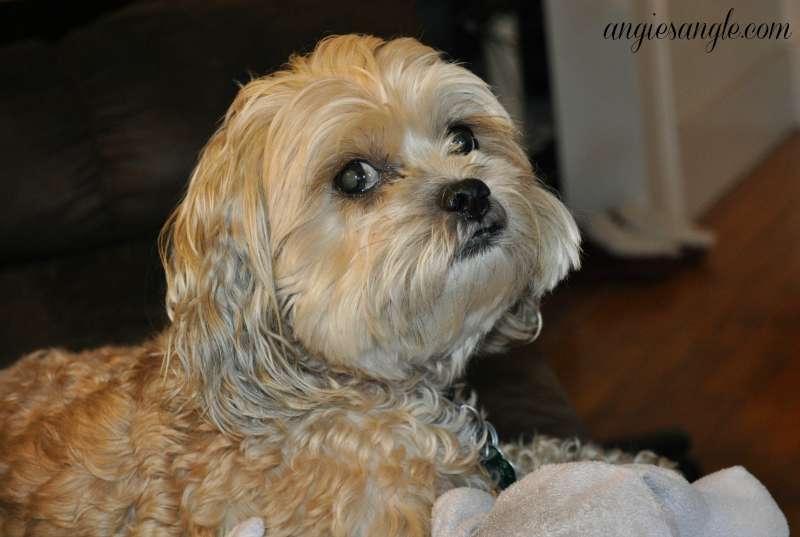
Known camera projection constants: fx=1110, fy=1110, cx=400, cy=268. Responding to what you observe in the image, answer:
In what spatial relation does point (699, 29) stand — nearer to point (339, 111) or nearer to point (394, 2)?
point (394, 2)

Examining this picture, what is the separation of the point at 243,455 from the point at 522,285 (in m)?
0.53

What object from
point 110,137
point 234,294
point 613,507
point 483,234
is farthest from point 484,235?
point 110,137

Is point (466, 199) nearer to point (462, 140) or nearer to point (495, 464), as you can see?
point (462, 140)

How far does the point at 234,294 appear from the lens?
1771 mm

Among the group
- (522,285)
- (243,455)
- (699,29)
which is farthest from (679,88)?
(243,455)

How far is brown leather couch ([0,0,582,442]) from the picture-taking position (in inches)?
111

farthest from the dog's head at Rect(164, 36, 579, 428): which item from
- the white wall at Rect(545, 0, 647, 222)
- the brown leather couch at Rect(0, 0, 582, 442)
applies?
the white wall at Rect(545, 0, 647, 222)

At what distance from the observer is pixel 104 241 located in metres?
2.95

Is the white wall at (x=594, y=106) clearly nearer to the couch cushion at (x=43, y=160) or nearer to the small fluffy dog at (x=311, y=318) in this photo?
the couch cushion at (x=43, y=160)

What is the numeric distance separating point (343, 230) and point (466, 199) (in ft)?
0.67

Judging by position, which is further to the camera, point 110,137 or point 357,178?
point 110,137

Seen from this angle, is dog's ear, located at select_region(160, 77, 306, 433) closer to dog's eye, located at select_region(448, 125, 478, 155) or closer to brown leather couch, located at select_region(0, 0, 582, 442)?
dog's eye, located at select_region(448, 125, 478, 155)

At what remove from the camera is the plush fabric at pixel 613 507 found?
4.53 ft

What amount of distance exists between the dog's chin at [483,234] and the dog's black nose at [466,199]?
0.05 feet
